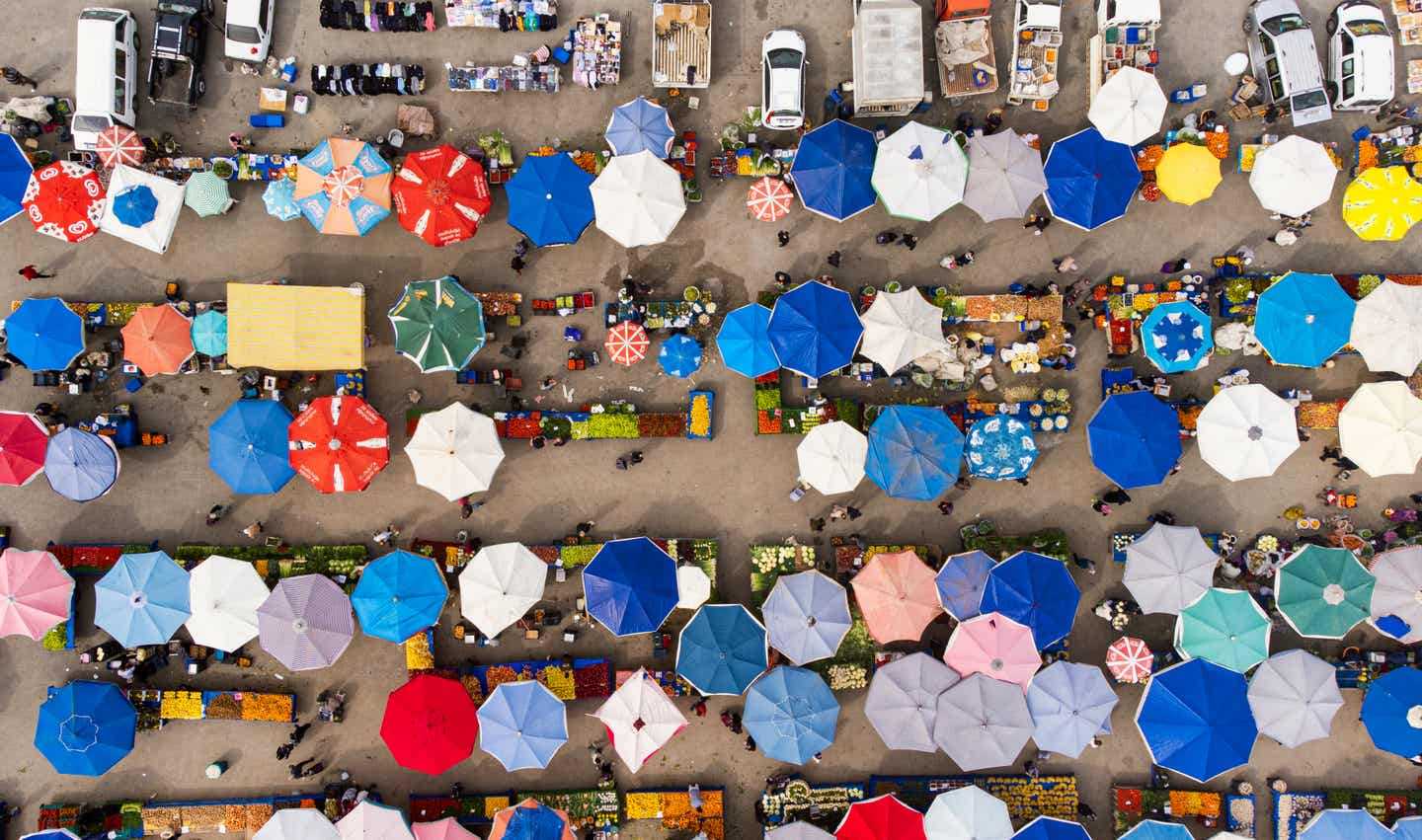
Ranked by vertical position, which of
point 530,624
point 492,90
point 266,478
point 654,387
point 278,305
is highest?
point 492,90

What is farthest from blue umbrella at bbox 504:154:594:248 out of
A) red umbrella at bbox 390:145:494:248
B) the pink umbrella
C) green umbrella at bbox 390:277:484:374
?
the pink umbrella

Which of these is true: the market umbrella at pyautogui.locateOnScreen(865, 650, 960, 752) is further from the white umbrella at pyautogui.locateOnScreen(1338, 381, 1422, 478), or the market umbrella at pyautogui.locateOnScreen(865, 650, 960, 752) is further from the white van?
the white van

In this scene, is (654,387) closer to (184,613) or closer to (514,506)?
(514,506)

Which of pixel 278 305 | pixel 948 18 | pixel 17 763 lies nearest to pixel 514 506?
pixel 278 305

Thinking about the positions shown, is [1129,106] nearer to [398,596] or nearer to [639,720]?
[639,720]

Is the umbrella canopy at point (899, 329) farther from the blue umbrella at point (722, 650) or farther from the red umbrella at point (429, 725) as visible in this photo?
the red umbrella at point (429, 725)

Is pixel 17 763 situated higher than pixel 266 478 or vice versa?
pixel 266 478

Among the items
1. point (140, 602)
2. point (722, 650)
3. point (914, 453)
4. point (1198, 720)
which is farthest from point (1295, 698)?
point (140, 602)
